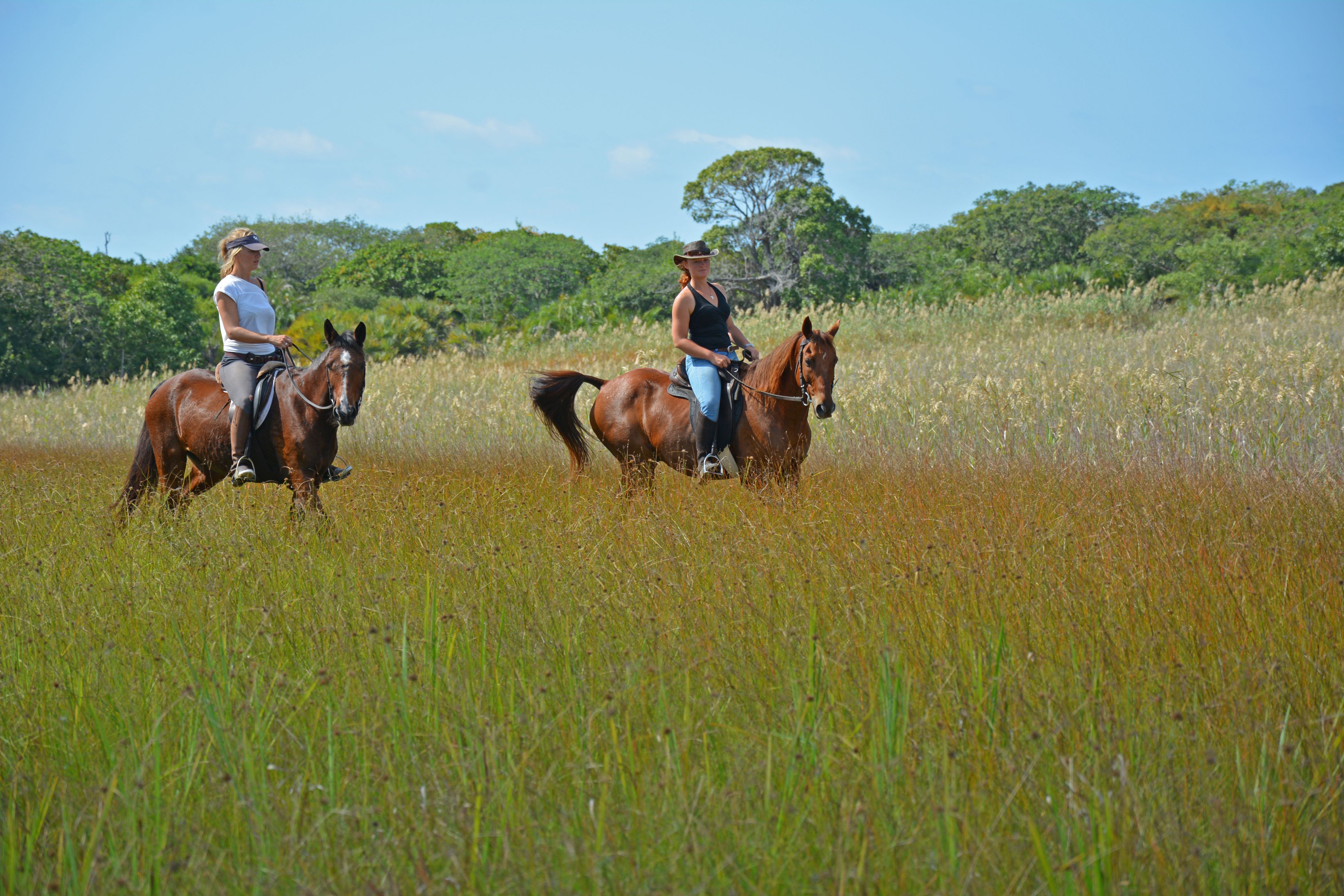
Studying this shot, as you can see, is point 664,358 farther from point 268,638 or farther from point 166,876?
point 166,876

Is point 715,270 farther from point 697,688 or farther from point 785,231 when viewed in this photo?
point 697,688

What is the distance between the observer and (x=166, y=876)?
6.65 feet

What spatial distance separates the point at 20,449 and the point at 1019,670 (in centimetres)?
1508

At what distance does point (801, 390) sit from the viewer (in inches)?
248

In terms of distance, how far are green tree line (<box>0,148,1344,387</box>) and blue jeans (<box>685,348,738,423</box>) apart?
17.1 meters

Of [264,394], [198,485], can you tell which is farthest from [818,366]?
[198,485]

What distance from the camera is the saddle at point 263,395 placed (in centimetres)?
624

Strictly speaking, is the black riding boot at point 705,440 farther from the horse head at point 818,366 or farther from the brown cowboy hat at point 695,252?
the brown cowboy hat at point 695,252

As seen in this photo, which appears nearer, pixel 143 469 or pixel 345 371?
pixel 345 371

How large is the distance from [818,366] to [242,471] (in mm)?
3915

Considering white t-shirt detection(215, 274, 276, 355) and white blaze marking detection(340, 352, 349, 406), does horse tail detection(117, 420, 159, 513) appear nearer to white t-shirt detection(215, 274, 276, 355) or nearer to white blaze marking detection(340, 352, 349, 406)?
white t-shirt detection(215, 274, 276, 355)

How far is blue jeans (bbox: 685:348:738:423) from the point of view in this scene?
653cm

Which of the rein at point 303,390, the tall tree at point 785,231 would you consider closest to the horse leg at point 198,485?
the rein at point 303,390

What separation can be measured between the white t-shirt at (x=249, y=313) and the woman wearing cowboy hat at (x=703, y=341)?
2.78 m
